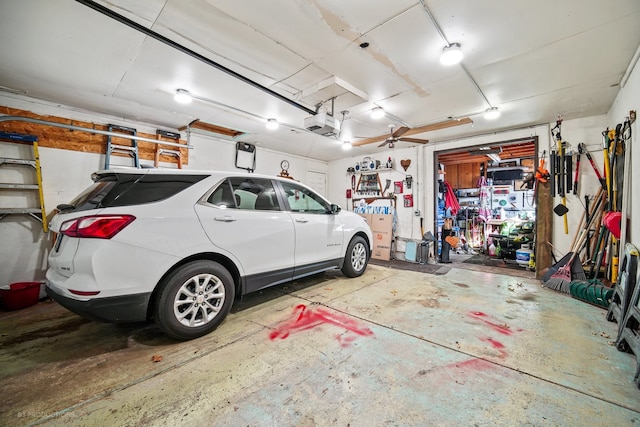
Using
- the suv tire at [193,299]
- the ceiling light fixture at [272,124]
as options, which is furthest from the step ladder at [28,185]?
the ceiling light fixture at [272,124]

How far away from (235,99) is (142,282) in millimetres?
2729

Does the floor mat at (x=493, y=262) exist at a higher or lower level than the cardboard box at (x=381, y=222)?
lower

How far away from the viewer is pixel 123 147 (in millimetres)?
4059

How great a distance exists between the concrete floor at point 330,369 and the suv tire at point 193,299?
13cm

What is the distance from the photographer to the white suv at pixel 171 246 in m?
1.73

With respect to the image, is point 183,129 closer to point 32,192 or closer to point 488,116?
point 32,192

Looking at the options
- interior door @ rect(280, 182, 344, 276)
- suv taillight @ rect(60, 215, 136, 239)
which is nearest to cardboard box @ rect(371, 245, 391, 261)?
interior door @ rect(280, 182, 344, 276)

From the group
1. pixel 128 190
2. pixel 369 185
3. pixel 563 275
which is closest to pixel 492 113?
pixel 563 275

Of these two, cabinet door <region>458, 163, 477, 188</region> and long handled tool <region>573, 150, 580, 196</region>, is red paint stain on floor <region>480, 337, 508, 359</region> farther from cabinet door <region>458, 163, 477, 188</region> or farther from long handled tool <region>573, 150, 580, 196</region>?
cabinet door <region>458, 163, 477, 188</region>

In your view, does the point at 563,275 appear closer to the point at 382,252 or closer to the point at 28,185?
the point at 382,252

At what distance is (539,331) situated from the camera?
2.29 m

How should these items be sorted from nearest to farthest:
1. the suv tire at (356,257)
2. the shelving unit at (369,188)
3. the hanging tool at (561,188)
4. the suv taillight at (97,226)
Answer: the suv taillight at (97,226)
the suv tire at (356,257)
the hanging tool at (561,188)
the shelving unit at (369,188)

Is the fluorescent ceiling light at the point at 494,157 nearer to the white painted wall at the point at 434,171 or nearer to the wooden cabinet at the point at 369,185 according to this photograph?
the white painted wall at the point at 434,171

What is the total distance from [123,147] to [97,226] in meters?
3.14
